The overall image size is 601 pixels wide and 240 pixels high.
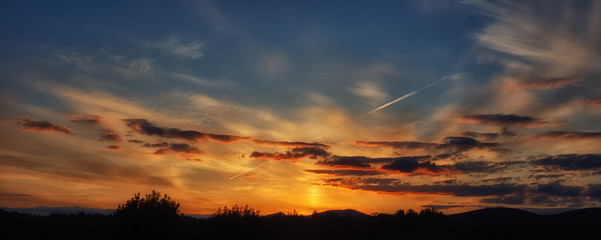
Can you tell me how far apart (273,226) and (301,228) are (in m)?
5.76

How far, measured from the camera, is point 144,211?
47031 millimetres

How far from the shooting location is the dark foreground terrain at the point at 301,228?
155 feet

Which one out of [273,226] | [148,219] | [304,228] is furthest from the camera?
[273,226]

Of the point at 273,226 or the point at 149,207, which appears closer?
the point at 149,207

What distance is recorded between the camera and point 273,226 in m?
74.2

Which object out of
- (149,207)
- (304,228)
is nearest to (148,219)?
(149,207)

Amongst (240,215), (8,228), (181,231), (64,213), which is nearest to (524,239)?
(240,215)

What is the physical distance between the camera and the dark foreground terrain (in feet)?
155

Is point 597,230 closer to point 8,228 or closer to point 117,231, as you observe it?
point 117,231

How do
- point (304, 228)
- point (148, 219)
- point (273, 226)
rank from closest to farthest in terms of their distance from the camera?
point (148, 219)
point (304, 228)
point (273, 226)

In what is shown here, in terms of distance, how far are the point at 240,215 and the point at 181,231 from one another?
6.36m

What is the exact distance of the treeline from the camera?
154 ft

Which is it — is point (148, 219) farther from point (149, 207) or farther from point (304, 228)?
point (304, 228)

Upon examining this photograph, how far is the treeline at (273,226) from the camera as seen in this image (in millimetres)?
46875
